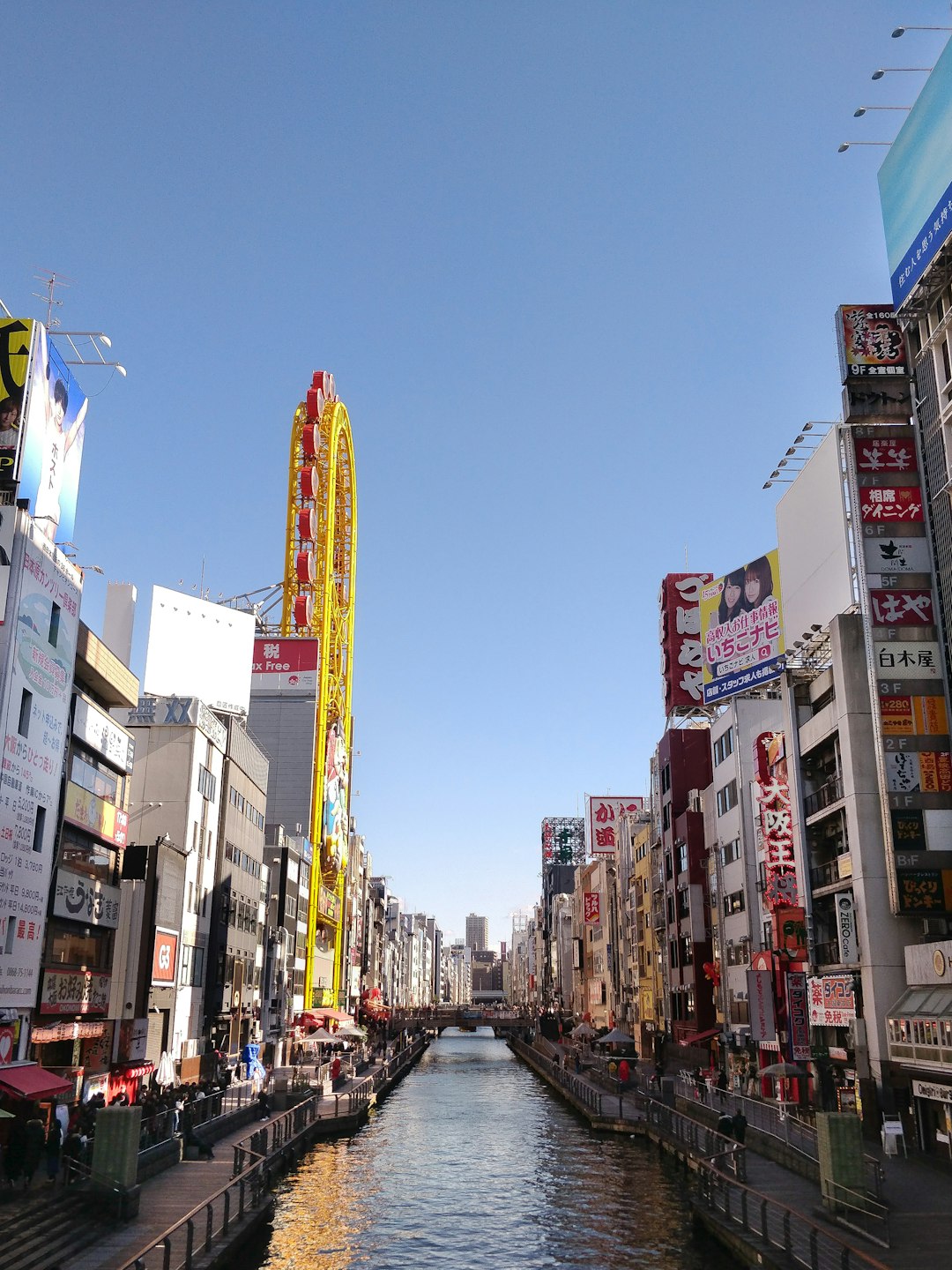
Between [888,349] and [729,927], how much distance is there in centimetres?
3886

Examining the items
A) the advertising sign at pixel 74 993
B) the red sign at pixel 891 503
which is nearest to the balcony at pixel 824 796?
the red sign at pixel 891 503

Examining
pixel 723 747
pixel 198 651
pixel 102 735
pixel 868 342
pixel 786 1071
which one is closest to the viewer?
pixel 786 1071

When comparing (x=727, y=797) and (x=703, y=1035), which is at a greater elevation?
(x=727, y=797)

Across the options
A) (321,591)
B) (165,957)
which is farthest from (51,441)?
(321,591)

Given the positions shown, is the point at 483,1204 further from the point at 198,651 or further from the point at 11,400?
the point at 198,651

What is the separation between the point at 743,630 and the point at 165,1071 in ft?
135

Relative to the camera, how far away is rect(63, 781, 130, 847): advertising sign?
138 ft

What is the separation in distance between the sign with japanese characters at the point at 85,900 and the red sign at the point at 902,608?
31.8 m

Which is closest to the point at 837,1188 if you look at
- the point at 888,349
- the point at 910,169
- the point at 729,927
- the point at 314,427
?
the point at 888,349

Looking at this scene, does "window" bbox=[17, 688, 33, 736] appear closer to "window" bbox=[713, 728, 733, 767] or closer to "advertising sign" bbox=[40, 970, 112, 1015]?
"advertising sign" bbox=[40, 970, 112, 1015]

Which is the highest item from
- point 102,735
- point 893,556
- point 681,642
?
point 681,642

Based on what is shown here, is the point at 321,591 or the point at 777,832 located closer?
the point at 777,832

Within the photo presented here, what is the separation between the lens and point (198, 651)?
7450 centimetres

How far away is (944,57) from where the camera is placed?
131 ft
